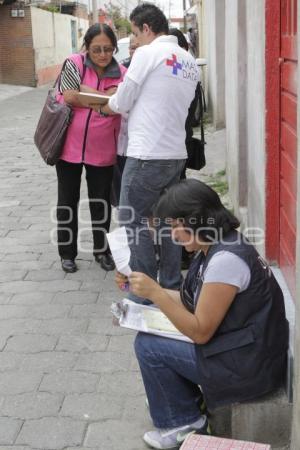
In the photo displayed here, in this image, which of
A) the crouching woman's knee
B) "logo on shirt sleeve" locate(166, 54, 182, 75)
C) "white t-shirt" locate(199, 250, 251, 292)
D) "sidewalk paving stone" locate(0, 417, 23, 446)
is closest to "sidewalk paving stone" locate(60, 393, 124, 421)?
"sidewalk paving stone" locate(0, 417, 23, 446)

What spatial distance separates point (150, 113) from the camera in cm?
410

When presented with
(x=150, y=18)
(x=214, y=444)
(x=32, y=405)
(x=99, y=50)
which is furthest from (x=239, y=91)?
(x=214, y=444)

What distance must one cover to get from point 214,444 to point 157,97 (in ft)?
7.16

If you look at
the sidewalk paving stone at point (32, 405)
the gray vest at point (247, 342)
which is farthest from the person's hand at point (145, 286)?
the sidewalk paving stone at point (32, 405)

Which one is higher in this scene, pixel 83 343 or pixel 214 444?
pixel 214 444

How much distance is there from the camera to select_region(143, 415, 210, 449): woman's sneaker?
2914mm

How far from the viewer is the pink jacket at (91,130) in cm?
481

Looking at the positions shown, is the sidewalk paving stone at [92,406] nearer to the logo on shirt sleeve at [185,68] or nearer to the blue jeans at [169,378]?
the blue jeans at [169,378]

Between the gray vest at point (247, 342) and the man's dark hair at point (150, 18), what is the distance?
206 cm

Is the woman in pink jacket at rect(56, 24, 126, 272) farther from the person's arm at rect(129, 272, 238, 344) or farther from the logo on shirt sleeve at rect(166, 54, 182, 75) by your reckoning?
the person's arm at rect(129, 272, 238, 344)

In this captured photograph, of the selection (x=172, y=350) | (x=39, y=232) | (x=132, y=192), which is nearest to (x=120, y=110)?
(x=132, y=192)

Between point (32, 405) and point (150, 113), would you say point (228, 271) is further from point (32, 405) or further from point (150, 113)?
point (150, 113)

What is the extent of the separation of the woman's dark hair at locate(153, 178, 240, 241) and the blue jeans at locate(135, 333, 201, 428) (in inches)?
19.9

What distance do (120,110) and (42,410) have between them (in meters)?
1.87
